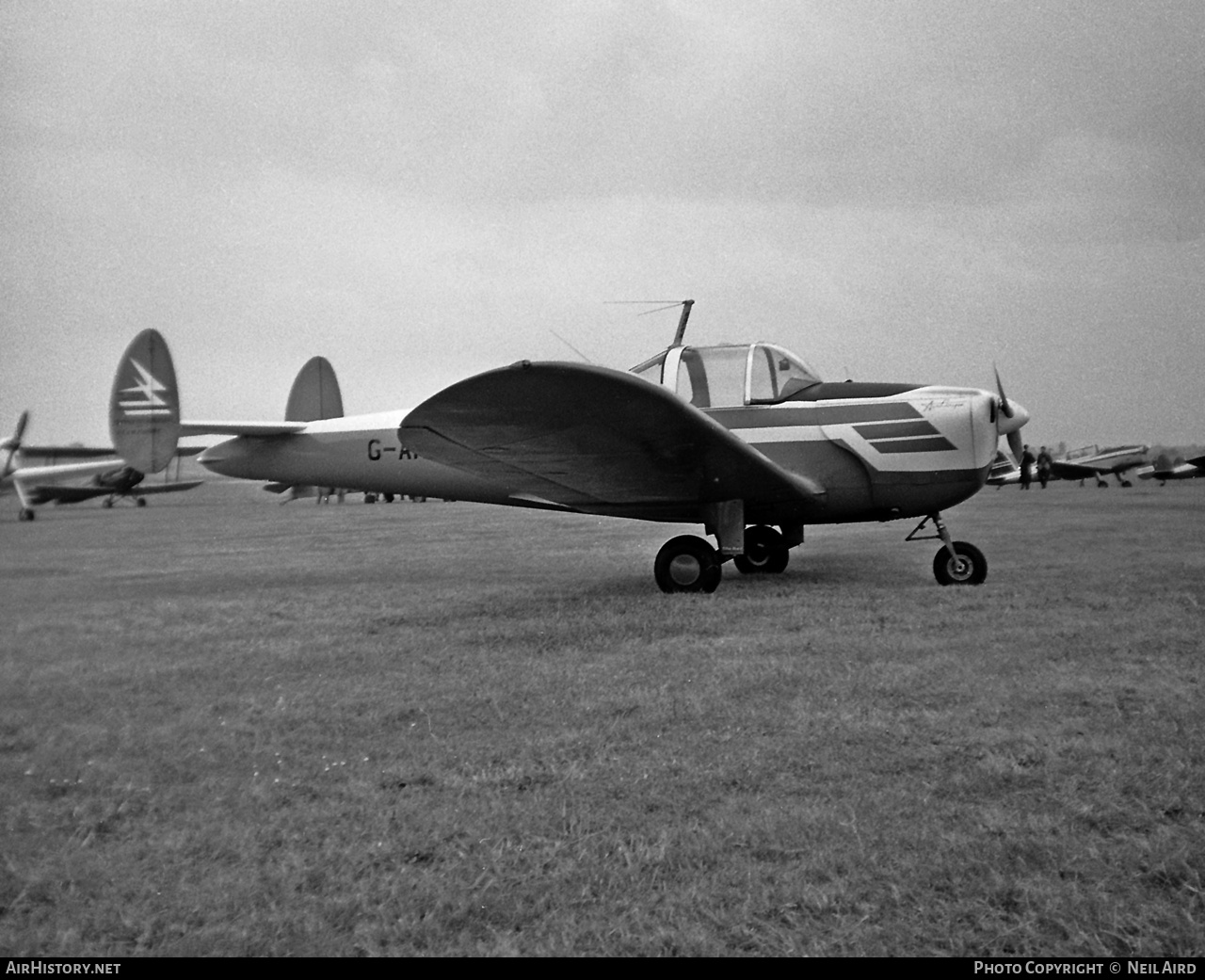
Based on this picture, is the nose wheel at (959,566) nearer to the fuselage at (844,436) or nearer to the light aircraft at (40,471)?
the fuselage at (844,436)

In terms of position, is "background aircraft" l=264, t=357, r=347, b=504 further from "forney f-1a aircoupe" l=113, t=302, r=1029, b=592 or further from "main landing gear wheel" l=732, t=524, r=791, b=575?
"main landing gear wheel" l=732, t=524, r=791, b=575

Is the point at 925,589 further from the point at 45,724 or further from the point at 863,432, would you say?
the point at 45,724

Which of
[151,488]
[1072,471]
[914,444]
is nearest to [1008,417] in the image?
[914,444]

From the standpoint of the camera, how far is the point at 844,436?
746 centimetres

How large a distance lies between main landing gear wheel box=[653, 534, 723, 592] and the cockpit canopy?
143cm

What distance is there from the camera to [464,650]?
14.5 ft

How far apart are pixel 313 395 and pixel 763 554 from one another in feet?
16.1

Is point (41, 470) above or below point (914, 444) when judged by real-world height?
below

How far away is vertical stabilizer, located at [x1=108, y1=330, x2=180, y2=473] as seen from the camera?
3.29 meters

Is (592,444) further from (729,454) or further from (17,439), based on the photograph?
(17,439)

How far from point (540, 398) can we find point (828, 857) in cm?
400

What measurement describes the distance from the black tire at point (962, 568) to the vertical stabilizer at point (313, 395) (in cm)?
603

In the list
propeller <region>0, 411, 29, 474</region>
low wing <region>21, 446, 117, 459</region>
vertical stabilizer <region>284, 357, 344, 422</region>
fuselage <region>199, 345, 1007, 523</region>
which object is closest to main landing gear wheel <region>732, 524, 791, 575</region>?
fuselage <region>199, 345, 1007, 523</region>
